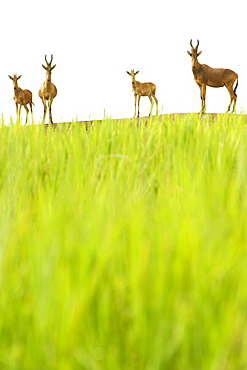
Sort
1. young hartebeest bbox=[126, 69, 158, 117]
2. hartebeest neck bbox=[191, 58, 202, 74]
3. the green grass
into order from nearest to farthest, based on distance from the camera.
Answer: the green grass, hartebeest neck bbox=[191, 58, 202, 74], young hartebeest bbox=[126, 69, 158, 117]

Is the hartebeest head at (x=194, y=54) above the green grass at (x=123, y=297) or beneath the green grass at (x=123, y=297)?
above

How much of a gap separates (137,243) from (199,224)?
29cm

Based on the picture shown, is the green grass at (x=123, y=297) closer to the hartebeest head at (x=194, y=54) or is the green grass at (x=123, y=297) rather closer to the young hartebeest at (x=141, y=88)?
the hartebeest head at (x=194, y=54)

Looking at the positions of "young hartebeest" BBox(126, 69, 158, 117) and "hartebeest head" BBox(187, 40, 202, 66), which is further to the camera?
"young hartebeest" BBox(126, 69, 158, 117)

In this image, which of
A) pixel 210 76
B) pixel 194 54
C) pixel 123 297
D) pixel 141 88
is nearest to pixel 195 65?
pixel 194 54

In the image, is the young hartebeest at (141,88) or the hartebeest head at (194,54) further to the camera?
the young hartebeest at (141,88)

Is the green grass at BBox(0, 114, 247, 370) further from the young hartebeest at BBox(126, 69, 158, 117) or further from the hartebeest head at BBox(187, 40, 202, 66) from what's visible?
the young hartebeest at BBox(126, 69, 158, 117)

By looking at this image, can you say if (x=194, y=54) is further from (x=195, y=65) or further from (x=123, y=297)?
(x=123, y=297)

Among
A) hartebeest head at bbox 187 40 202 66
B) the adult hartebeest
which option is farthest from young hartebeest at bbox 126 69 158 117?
hartebeest head at bbox 187 40 202 66

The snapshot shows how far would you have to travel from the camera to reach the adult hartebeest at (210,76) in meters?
10.6

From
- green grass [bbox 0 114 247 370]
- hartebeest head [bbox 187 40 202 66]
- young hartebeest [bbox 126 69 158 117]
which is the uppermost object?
hartebeest head [bbox 187 40 202 66]

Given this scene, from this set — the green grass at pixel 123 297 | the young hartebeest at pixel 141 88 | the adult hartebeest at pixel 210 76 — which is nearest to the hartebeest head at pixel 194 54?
the adult hartebeest at pixel 210 76

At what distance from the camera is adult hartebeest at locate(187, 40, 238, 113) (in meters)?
10.6

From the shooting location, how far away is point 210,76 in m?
11.3
